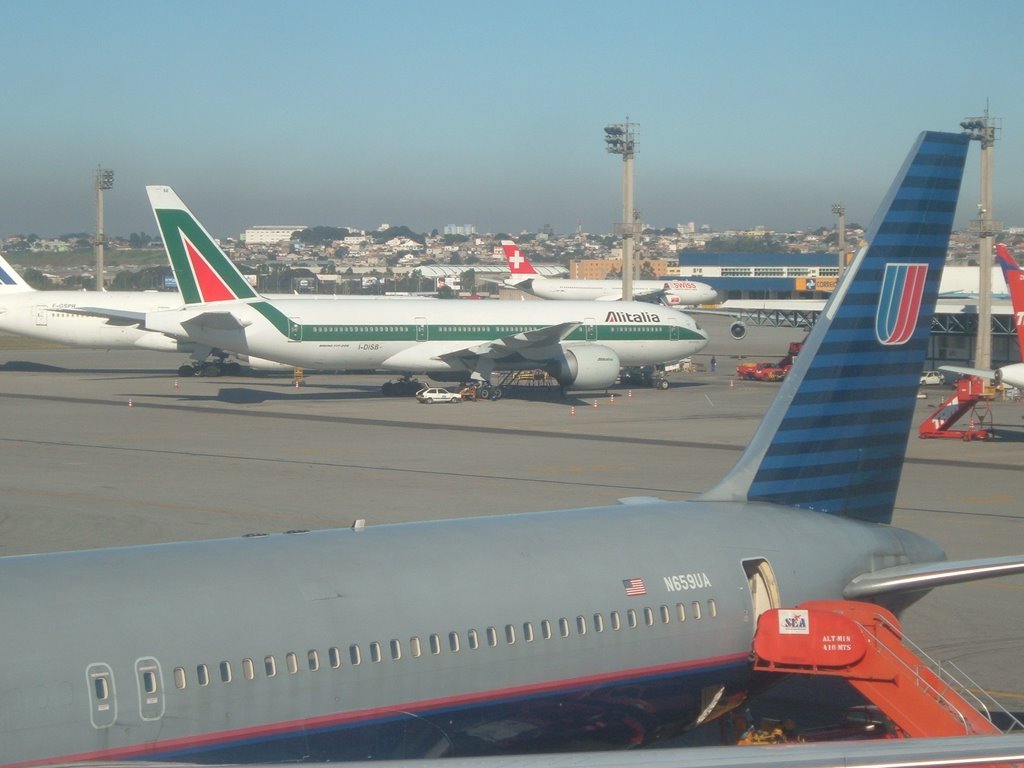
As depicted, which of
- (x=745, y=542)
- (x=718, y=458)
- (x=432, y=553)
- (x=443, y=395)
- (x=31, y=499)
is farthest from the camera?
(x=443, y=395)

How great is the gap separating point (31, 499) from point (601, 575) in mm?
19301

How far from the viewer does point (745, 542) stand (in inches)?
427

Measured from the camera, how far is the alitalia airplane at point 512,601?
723 cm

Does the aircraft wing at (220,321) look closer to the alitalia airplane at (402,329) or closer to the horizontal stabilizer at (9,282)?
the alitalia airplane at (402,329)

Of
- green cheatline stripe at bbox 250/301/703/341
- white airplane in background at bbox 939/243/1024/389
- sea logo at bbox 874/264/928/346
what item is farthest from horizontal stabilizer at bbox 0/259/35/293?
sea logo at bbox 874/264/928/346

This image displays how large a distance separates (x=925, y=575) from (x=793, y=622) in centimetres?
137

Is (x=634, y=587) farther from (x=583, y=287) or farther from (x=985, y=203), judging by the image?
(x=583, y=287)

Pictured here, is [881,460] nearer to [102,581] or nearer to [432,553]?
[432,553]

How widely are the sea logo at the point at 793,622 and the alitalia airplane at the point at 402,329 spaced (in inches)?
1506

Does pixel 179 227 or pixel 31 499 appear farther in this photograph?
pixel 179 227

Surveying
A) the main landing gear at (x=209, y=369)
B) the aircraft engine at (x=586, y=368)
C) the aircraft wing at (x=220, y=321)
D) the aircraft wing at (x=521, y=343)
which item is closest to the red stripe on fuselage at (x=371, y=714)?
the aircraft engine at (x=586, y=368)

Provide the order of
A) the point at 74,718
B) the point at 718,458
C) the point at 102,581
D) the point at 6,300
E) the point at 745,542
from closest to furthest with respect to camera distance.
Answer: the point at 74,718 → the point at 102,581 → the point at 745,542 → the point at 718,458 → the point at 6,300

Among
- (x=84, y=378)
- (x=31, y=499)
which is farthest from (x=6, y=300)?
(x=31, y=499)

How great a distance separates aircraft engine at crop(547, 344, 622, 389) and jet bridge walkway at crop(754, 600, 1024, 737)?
38.3 m
